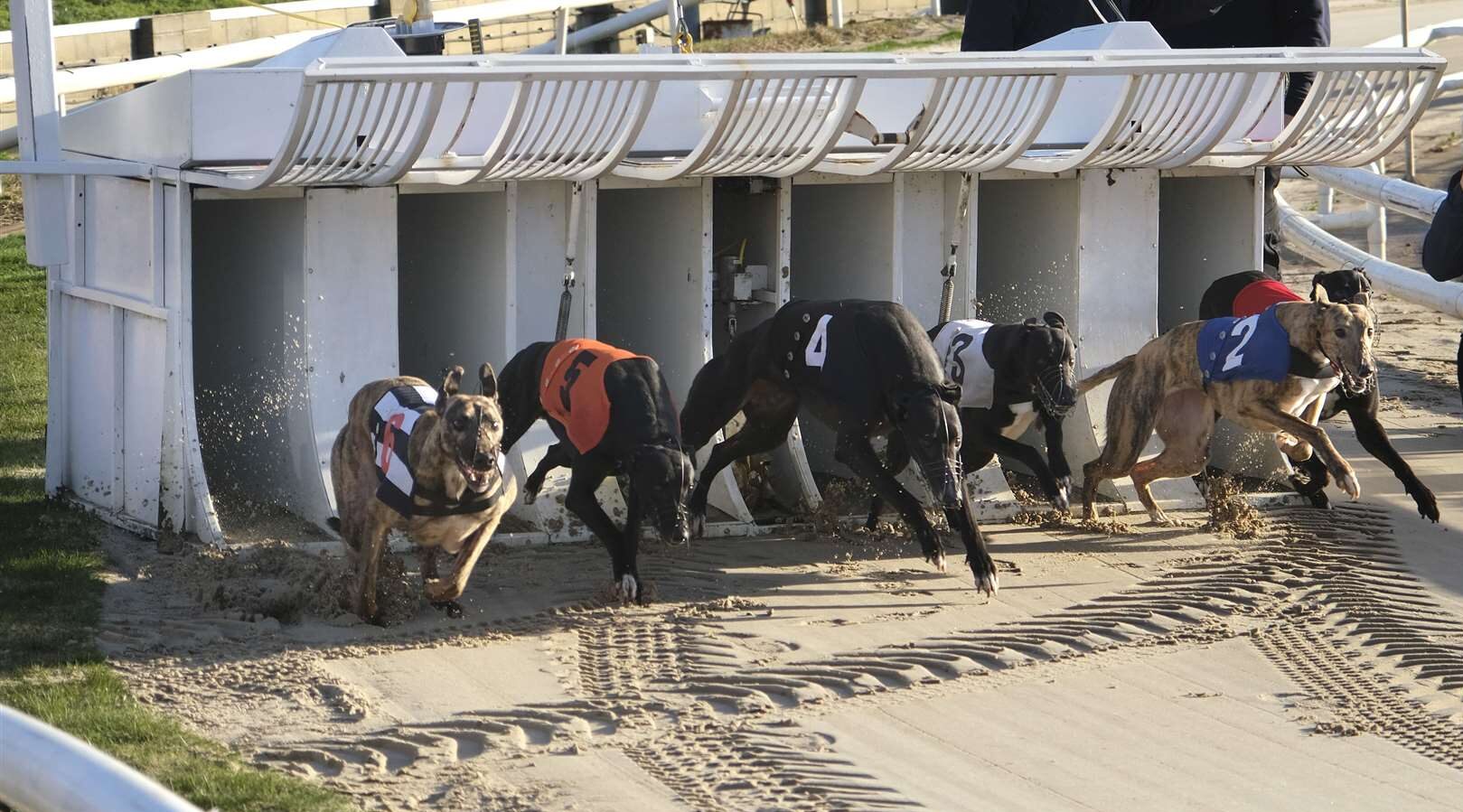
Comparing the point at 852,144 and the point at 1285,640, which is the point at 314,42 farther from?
the point at 1285,640

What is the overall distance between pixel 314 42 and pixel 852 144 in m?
2.08

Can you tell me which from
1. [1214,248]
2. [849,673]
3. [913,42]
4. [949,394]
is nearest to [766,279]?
[949,394]

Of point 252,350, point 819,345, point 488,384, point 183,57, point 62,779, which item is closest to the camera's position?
point 62,779

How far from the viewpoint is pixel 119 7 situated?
17.2 metres

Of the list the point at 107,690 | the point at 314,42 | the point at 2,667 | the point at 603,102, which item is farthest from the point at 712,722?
the point at 314,42

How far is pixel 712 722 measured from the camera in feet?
14.7

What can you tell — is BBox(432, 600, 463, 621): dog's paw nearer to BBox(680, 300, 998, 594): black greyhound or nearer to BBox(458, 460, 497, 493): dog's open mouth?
BBox(458, 460, 497, 493): dog's open mouth

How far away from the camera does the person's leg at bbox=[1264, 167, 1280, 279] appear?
7672 millimetres

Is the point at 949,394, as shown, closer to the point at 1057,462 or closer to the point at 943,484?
the point at 943,484

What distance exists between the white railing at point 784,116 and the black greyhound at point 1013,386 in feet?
2.65

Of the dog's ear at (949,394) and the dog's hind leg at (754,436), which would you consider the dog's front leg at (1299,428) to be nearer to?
the dog's ear at (949,394)

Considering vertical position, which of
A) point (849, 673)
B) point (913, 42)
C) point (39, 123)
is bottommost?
point (849, 673)

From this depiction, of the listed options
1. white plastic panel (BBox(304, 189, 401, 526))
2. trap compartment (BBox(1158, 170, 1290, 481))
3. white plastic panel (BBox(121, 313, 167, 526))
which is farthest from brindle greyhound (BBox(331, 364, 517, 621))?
trap compartment (BBox(1158, 170, 1290, 481))

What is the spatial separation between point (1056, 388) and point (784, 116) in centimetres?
138
